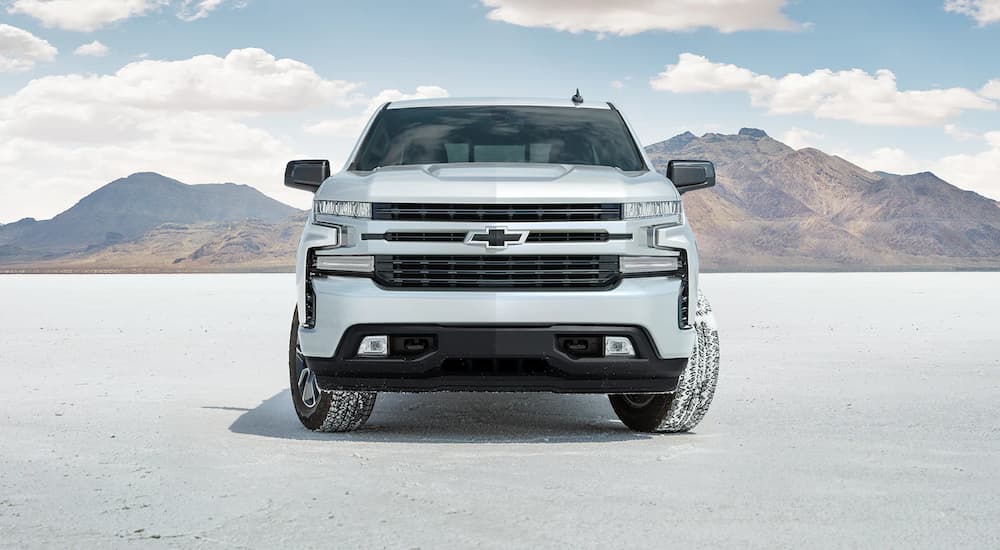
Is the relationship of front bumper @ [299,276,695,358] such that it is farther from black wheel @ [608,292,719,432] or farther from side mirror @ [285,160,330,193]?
side mirror @ [285,160,330,193]

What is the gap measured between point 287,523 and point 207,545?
0.42m

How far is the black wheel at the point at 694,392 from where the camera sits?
6.91 m

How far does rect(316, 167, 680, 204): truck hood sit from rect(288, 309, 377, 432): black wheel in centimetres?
111

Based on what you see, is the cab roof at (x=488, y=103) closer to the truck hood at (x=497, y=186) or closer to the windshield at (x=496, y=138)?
the windshield at (x=496, y=138)

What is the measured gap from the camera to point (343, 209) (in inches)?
252

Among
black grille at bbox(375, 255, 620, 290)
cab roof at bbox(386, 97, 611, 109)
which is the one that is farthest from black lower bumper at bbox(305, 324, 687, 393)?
cab roof at bbox(386, 97, 611, 109)

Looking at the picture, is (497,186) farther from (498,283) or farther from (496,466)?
(496,466)

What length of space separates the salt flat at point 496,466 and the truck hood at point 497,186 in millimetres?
1356

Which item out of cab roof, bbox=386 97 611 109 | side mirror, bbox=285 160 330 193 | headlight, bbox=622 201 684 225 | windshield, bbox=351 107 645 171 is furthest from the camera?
cab roof, bbox=386 97 611 109

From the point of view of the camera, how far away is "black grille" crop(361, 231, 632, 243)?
620 cm

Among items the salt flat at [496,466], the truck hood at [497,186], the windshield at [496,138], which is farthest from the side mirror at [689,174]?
the salt flat at [496,466]

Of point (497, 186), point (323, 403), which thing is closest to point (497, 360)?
point (497, 186)

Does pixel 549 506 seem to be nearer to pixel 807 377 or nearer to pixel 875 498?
pixel 875 498

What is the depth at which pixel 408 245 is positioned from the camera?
6211mm
